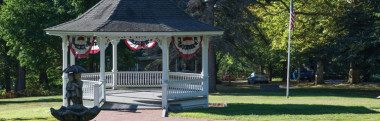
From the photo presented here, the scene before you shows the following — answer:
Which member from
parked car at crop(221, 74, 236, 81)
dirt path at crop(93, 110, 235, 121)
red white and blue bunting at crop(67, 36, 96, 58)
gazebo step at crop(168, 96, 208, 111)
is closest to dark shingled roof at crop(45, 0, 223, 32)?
red white and blue bunting at crop(67, 36, 96, 58)

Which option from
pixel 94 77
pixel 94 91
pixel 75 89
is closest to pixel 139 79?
pixel 94 77

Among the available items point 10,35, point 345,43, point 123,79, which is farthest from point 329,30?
point 10,35

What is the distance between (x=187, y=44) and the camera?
68.4 feet

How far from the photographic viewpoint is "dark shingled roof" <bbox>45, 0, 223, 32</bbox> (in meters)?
19.7

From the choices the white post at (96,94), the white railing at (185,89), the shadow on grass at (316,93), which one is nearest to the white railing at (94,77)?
the white post at (96,94)

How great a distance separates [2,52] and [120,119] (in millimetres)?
28864

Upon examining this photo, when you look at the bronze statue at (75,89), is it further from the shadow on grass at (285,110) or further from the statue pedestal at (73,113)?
the shadow on grass at (285,110)

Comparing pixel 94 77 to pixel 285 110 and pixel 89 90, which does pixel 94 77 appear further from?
pixel 285 110

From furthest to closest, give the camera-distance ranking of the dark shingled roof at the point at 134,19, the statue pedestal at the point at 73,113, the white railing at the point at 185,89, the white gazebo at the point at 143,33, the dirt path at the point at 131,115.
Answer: the white railing at the point at 185,89 < the dark shingled roof at the point at 134,19 < the white gazebo at the point at 143,33 < the dirt path at the point at 131,115 < the statue pedestal at the point at 73,113

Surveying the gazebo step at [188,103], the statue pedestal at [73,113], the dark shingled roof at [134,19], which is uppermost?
the dark shingled roof at [134,19]

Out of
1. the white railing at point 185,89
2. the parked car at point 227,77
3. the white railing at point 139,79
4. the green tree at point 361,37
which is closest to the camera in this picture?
the white railing at point 185,89

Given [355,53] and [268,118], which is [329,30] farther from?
[268,118]

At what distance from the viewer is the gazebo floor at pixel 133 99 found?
19.8 m

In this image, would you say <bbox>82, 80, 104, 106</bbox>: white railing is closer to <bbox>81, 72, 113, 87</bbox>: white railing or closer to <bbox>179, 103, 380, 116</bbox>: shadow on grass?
<bbox>81, 72, 113, 87</bbox>: white railing
